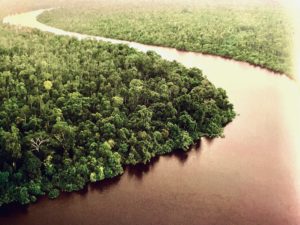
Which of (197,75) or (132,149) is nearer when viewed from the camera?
(132,149)

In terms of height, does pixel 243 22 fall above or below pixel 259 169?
above

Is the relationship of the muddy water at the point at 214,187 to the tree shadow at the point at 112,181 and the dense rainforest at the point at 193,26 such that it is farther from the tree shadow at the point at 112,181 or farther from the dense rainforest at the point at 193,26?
the dense rainforest at the point at 193,26

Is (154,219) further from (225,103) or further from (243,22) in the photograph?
(243,22)

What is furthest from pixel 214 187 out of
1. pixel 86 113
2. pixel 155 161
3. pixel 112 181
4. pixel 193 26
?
pixel 193 26

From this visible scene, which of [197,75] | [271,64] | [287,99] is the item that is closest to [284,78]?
[271,64]

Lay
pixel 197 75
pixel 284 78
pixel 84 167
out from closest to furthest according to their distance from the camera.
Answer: pixel 84 167 < pixel 197 75 < pixel 284 78

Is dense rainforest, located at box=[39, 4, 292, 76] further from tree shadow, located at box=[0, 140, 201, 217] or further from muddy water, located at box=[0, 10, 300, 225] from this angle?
tree shadow, located at box=[0, 140, 201, 217]

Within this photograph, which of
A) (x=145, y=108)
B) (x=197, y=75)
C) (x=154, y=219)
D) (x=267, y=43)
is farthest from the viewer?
(x=267, y=43)

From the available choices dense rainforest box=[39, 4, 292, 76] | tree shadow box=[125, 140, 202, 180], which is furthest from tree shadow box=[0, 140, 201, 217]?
dense rainforest box=[39, 4, 292, 76]

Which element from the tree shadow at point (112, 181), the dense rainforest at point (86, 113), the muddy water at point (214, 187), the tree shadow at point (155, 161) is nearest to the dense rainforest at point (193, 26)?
the dense rainforest at point (86, 113)
